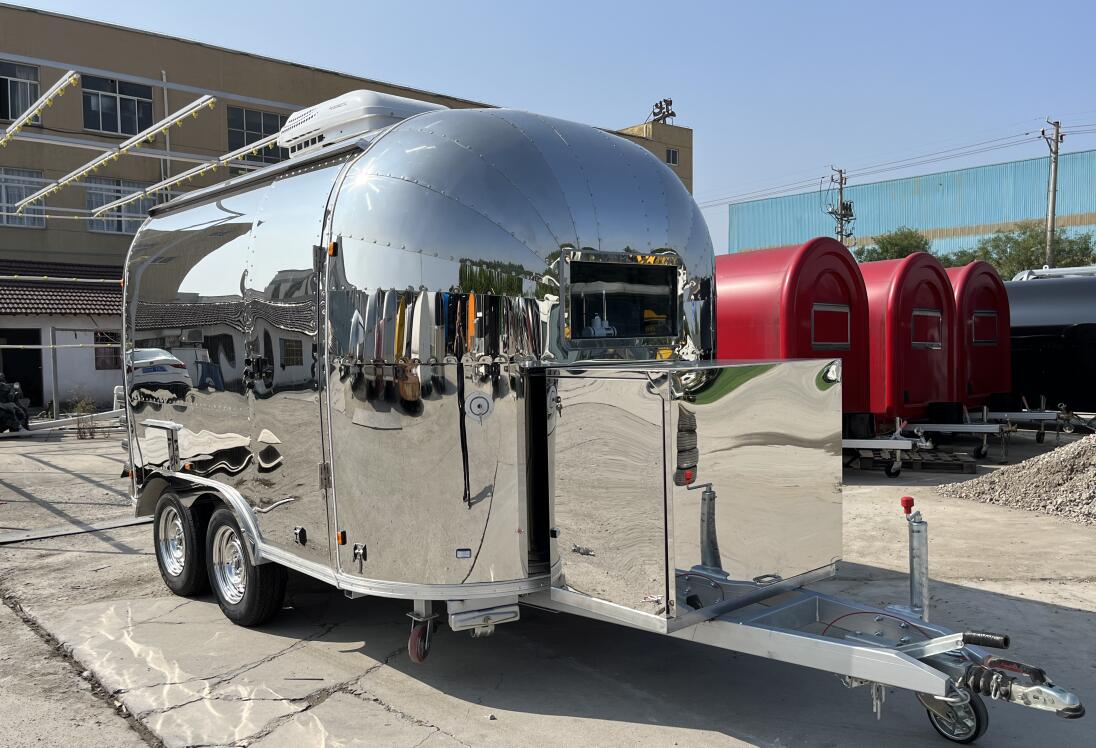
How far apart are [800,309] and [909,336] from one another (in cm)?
235

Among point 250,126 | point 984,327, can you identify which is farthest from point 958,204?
point 984,327

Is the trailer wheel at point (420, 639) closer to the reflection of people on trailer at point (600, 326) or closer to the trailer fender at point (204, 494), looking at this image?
the trailer fender at point (204, 494)

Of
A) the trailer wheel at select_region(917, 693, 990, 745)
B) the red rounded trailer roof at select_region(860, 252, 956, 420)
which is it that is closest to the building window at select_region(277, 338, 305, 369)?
the trailer wheel at select_region(917, 693, 990, 745)

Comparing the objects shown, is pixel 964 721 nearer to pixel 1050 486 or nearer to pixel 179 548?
pixel 179 548

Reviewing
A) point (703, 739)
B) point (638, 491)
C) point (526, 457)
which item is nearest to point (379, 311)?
point (526, 457)

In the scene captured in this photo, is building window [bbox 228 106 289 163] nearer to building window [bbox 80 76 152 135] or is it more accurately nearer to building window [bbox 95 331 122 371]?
building window [bbox 80 76 152 135]

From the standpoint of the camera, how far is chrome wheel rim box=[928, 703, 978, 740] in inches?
168

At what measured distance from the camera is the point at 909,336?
42.9 ft

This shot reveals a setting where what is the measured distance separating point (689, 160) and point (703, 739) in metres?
47.3

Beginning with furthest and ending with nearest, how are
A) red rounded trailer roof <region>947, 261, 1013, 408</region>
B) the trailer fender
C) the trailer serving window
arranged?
1. red rounded trailer roof <region>947, 261, 1013, 408</region>
2. the trailer fender
3. the trailer serving window

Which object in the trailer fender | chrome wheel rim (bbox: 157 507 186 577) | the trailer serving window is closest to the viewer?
the trailer serving window

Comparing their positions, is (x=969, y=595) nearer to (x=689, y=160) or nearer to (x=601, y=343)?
(x=601, y=343)

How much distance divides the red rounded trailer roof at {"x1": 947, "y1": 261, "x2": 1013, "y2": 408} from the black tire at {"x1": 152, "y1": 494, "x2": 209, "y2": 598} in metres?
11.7

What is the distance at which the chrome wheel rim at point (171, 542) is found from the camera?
23.9 ft
